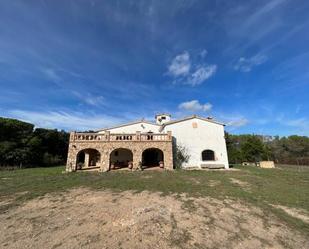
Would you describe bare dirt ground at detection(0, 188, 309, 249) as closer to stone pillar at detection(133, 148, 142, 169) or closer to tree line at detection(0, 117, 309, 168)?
stone pillar at detection(133, 148, 142, 169)

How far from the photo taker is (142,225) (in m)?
5.07

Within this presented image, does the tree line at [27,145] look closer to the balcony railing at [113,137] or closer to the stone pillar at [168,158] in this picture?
the balcony railing at [113,137]

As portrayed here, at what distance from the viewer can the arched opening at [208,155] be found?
19.0 metres

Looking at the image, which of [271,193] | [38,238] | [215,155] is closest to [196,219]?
[38,238]

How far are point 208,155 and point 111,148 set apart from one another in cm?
1067

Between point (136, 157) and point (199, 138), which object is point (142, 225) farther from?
point (199, 138)

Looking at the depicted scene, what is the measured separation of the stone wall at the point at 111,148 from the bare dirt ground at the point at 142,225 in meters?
9.29

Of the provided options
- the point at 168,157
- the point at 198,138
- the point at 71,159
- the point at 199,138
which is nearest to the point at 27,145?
the point at 71,159

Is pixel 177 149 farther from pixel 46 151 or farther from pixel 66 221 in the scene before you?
pixel 46 151

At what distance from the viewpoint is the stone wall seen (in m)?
16.6

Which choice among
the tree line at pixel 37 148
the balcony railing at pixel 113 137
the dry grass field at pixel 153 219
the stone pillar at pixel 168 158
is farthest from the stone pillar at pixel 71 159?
the tree line at pixel 37 148

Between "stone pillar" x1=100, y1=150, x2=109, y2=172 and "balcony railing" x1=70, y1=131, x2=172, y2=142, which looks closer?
"stone pillar" x1=100, y1=150, x2=109, y2=172

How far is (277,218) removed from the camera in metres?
5.71

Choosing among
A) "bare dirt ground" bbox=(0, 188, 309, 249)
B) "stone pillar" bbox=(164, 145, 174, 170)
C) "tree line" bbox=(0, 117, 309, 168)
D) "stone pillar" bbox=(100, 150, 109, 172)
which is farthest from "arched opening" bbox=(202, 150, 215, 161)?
"tree line" bbox=(0, 117, 309, 168)
